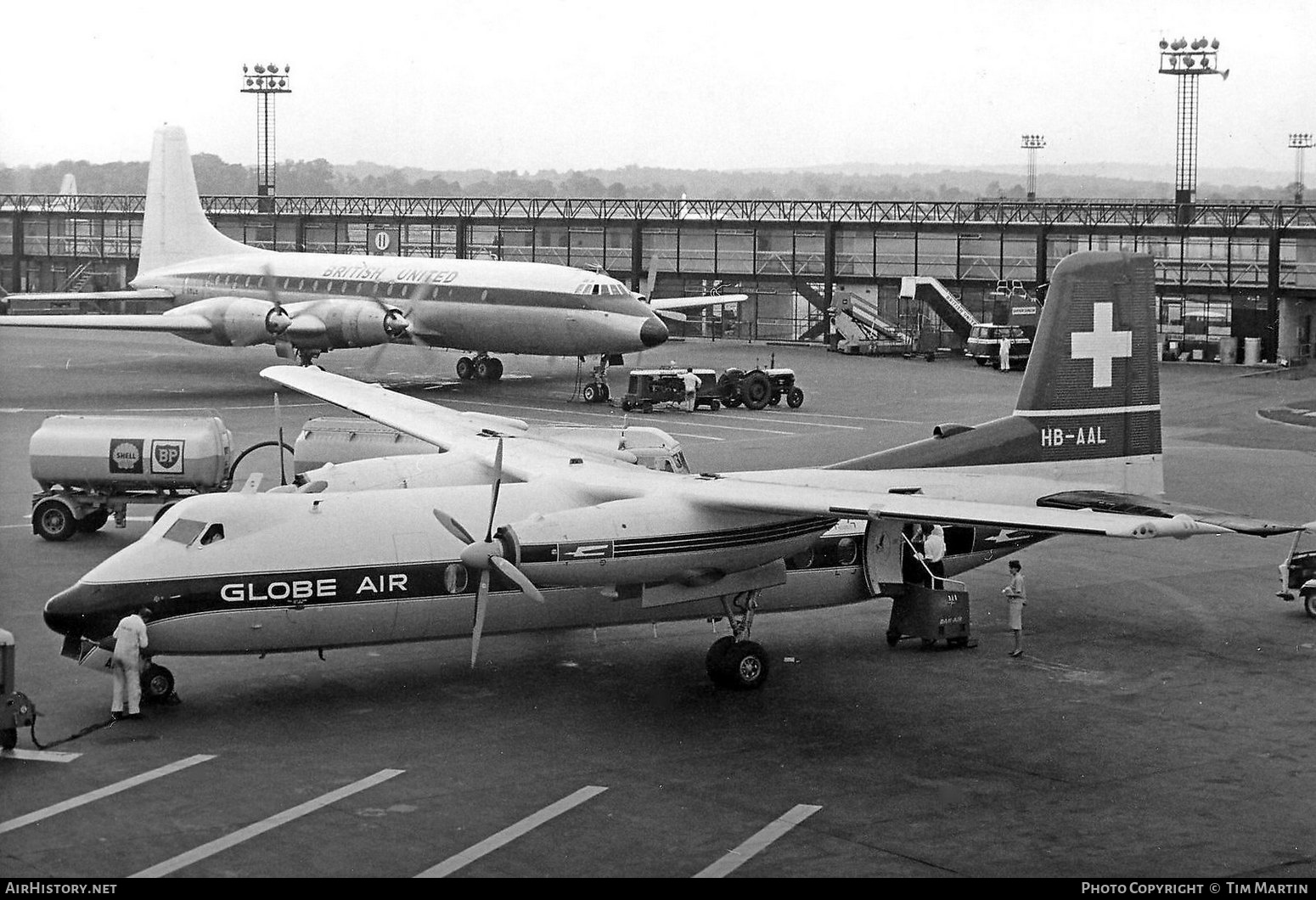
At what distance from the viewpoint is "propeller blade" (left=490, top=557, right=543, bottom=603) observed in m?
19.6

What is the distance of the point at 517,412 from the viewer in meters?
56.5

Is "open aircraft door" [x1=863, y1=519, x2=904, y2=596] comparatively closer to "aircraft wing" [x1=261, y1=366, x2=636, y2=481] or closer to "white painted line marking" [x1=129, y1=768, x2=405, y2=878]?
"aircraft wing" [x1=261, y1=366, x2=636, y2=481]

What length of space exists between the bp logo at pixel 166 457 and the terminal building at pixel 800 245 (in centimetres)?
5218

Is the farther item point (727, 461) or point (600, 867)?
point (727, 461)

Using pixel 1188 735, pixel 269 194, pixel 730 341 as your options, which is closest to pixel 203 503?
pixel 1188 735

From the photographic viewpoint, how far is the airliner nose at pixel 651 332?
197 ft

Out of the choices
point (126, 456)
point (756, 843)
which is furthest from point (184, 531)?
point (126, 456)

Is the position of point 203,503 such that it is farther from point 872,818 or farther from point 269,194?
point 269,194

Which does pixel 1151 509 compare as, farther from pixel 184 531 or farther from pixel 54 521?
pixel 54 521

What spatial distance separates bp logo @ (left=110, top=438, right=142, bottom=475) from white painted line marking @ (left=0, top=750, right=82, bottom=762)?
14028 mm

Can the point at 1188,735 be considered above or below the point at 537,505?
below

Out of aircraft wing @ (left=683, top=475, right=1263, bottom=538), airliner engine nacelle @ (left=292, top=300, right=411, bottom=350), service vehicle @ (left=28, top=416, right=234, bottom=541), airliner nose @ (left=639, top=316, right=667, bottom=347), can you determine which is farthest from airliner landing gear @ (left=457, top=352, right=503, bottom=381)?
aircraft wing @ (left=683, top=475, right=1263, bottom=538)

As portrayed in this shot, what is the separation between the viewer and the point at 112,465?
1296 inches

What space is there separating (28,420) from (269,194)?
6972 centimetres
